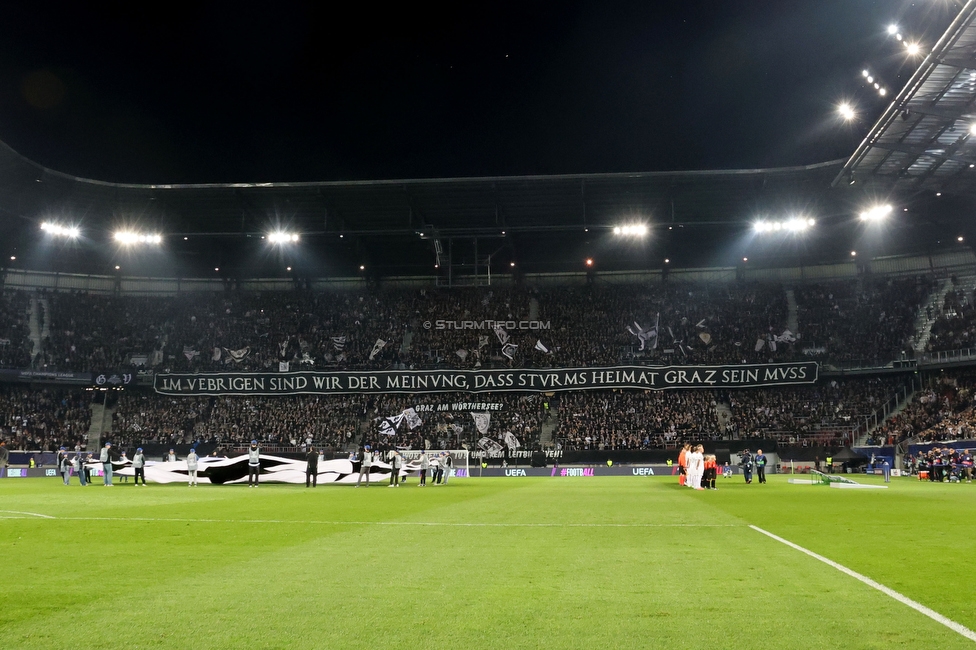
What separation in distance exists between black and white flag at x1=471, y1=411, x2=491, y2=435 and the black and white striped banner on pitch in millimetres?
1838

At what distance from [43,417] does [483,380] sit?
102 ft

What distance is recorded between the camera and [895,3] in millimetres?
33500

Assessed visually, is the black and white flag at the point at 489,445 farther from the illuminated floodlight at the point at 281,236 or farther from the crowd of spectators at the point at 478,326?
the illuminated floodlight at the point at 281,236

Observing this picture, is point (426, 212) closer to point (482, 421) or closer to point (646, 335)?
→ point (482, 421)

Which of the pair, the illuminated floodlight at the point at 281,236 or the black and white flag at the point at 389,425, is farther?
the black and white flag at the point at 389,425

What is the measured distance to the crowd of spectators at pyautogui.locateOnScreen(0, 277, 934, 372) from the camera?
185 ft

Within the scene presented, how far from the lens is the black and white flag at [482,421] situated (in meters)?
51.9

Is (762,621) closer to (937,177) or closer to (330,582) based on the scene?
(330,582)

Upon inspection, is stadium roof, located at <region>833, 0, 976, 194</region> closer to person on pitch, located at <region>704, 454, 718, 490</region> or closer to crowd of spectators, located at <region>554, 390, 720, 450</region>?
person on pitch, located at <region>704, 454, 718, 490</region>

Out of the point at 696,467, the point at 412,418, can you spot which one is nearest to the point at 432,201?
the point at 412,418

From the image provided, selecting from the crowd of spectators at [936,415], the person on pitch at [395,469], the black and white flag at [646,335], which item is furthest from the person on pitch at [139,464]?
the crowd of spectators at [936,415]

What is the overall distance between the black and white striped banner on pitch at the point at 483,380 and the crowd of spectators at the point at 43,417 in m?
6.00

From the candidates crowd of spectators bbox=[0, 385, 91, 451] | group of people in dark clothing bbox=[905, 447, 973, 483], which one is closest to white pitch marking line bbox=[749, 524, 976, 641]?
group of people in dark clothing bbox=[905, 447, 973, 483]

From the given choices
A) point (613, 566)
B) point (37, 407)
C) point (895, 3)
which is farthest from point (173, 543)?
point (37, 407)
